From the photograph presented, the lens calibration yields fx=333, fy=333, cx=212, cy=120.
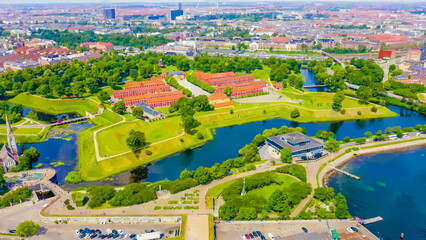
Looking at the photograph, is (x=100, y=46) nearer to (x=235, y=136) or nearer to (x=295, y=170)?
(x=235, y=136)

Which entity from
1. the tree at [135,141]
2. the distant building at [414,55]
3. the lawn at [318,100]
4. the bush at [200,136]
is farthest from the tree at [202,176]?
the distant building at [414,55]

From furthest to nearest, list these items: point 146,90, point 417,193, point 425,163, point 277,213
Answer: point 146,90 → point 425,163 → point 417,193 → point 277,213

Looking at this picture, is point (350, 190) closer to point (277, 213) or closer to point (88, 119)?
point (277, 213)

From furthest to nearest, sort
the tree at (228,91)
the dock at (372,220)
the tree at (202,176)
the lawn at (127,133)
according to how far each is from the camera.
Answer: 1. the tree at (228,91)
2. the lawn at (127,133)
3. the tree at (202,176)
4. the dock at (372,220)

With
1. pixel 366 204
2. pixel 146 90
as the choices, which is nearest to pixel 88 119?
pixel 146 90

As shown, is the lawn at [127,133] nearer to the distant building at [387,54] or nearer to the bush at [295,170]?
the bush at [295,170]

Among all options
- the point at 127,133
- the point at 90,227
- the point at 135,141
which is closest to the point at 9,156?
the point at 135,141
